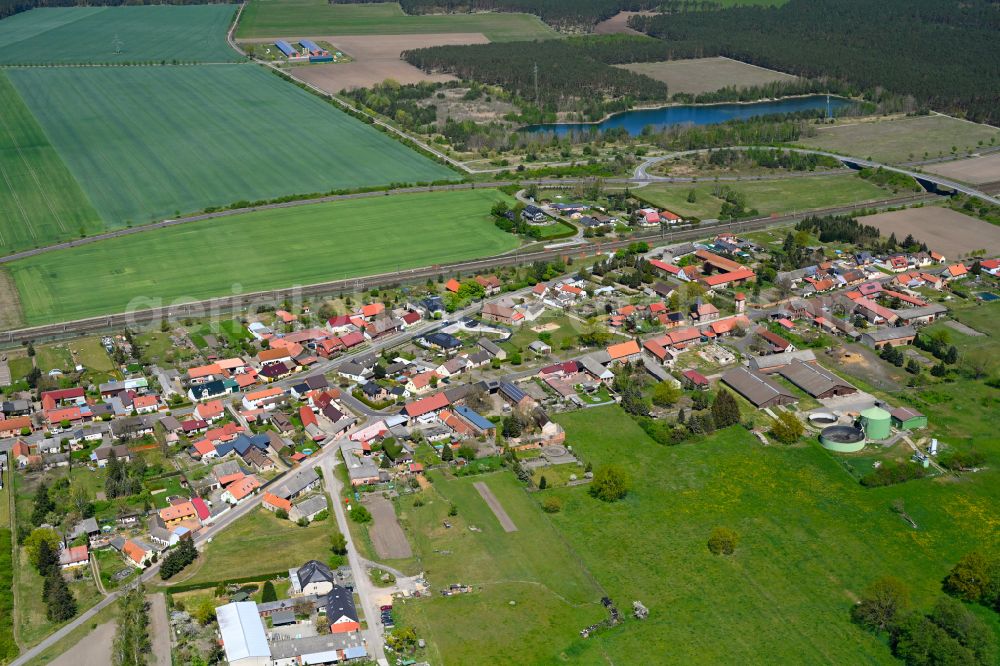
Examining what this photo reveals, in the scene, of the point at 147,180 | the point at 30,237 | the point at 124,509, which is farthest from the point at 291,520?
the point at 147,180

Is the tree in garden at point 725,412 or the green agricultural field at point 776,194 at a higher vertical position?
the tree in garden at point 725,412

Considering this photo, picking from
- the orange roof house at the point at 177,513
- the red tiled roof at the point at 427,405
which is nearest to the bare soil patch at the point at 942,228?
the red tiled roof at the point at 427,405

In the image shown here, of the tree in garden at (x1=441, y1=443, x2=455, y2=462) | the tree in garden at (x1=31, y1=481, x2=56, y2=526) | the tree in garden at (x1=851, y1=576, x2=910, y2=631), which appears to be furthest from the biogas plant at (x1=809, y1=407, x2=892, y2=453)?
the tree in garden at (x1=31, y1=481, x2=56, y2=526)

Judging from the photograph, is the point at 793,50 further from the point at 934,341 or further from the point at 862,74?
the point at 934,341

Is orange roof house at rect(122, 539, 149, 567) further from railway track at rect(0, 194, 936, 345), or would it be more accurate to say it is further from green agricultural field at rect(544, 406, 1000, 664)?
railway track at rect(0, 194, 936, 345)

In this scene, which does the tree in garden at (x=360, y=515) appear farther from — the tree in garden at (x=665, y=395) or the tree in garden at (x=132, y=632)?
the tree in garden at (x=665, y=395)

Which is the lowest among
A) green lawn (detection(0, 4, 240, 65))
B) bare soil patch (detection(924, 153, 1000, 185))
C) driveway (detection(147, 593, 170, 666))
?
driveway (detection(147, 593, 170, 666))
